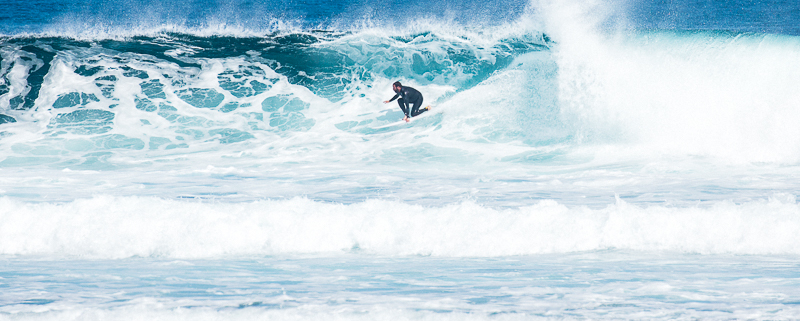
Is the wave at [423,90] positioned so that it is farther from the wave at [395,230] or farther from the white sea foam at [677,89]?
the wave at [395,230]

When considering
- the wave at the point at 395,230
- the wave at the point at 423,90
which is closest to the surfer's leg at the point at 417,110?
the wave at the point at 423,90

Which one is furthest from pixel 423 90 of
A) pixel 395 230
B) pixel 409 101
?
pixel 395 230

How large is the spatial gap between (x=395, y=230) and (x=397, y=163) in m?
3.40

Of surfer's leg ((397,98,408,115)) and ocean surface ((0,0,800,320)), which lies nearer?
ocean surface ((0,0,800,320))

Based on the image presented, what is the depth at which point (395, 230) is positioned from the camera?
Result: 505 centimetres

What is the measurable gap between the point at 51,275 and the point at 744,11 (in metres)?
20.7

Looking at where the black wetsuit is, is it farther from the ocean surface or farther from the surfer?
the ocean surface

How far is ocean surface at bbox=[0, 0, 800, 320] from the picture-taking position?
12.6ft

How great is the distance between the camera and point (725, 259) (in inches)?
176

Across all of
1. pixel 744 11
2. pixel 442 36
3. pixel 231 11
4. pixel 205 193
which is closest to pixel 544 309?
pixel 205 193

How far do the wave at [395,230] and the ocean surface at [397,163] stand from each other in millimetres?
22

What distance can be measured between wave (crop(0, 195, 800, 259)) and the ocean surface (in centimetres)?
2

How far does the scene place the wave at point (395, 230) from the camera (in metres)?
4.79

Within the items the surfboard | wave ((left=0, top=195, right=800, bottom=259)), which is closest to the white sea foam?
the surfboard
